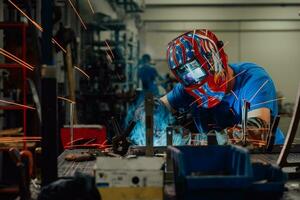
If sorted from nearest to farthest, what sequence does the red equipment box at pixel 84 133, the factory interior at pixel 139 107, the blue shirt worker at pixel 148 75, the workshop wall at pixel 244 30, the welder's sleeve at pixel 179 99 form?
1. the factory interior at pixel 139 107
2. the red equipment box at pixel 84 133
3. the welder's sleeve at pixel 179 99
4. the blue shirt worker at pixel 148 75
5. the workshop wall at pixel 244 30

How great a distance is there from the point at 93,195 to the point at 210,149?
1.73 feet

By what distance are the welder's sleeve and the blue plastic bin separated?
1.75 m

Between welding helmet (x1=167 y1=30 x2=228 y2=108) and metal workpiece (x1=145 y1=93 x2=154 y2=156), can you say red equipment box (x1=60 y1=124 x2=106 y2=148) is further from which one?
metal workpiece (x1=145 y1=93 x2=154 y2=156)

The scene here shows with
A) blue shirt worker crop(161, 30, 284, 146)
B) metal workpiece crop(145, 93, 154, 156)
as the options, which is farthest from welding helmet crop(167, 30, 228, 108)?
metal workpiece crop(145, 93, 154, 156)

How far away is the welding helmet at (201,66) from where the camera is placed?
3.45 m

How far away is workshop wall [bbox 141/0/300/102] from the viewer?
800cm

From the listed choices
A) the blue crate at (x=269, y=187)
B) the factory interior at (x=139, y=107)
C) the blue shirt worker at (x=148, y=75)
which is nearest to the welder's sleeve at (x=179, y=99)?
the factory interior at (x=139, y=107)

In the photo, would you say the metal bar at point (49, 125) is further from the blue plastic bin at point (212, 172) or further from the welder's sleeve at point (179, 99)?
the welder's sleeve at point (179, 99)

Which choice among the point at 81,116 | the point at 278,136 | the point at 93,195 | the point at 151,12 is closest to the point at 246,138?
the point at 278,136

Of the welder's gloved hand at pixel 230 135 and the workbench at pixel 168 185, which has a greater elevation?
the welder's gloved hand at pixel 230 135

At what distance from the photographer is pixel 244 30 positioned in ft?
28.4

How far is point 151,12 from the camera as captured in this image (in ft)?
25.7

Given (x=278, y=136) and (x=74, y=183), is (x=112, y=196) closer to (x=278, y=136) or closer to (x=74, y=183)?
(x=74, y=183)

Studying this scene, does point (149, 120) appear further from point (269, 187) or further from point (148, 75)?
point (148, 75)
